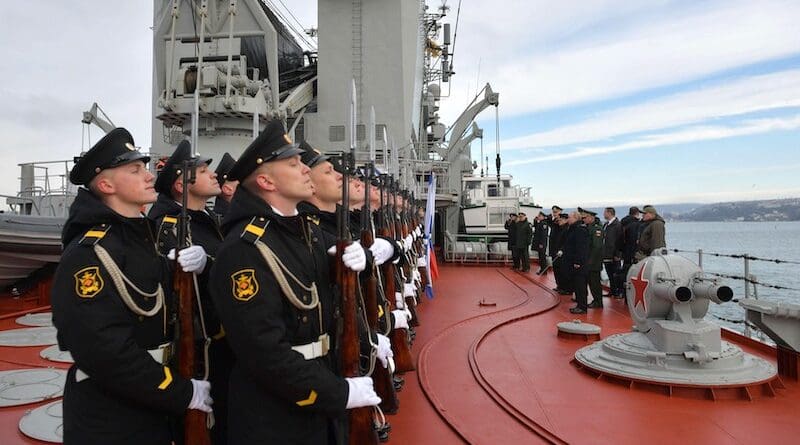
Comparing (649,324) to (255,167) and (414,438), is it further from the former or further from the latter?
(255,167)

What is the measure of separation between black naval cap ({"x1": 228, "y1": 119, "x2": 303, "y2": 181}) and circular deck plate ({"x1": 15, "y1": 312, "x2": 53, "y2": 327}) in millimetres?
6354

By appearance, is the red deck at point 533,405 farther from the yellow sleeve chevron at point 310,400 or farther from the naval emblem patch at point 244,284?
the naval emblem patch at point 244,284

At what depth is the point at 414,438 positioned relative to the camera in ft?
10.8

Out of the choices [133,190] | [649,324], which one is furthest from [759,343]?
[133,190]

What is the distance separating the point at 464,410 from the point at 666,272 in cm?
208

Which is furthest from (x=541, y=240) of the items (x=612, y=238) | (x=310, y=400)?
(x=310, y=400)

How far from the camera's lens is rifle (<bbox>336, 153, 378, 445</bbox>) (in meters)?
1.85

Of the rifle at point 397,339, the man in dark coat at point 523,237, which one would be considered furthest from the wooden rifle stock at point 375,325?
the man in dark coat at point 523,237

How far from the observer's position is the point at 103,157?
1.96 meters

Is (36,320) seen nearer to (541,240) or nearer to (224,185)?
(224,185)

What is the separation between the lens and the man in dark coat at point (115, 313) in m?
1.66

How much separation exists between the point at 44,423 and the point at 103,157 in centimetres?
239

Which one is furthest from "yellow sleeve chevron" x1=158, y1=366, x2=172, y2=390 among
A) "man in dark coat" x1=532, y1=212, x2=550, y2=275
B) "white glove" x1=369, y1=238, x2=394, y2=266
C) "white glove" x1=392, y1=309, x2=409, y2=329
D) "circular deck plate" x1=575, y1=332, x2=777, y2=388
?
"man in dark coat" x1=532, y1=212, x2=550, y2=275

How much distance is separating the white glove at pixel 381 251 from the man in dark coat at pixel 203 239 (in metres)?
0.85
